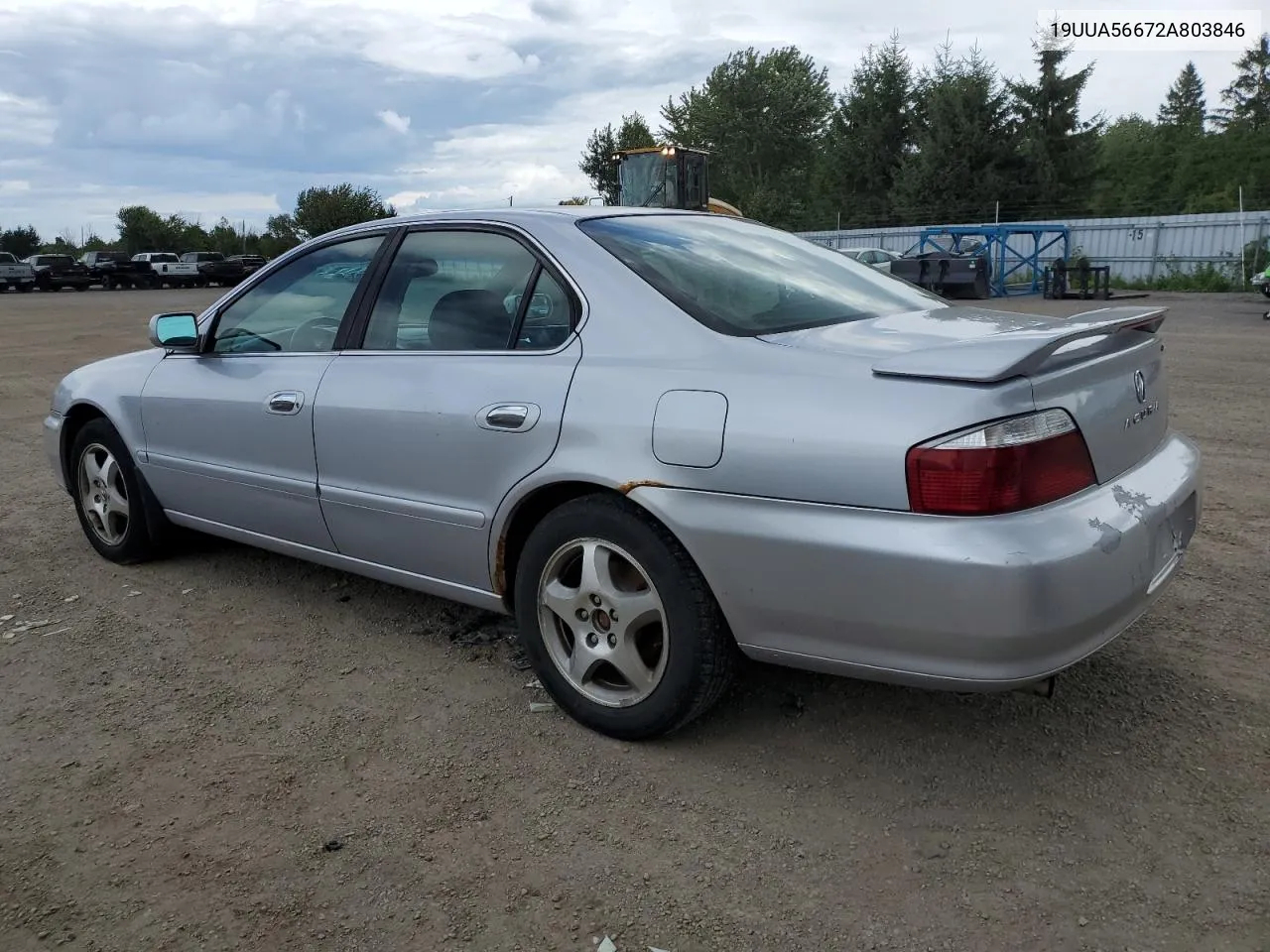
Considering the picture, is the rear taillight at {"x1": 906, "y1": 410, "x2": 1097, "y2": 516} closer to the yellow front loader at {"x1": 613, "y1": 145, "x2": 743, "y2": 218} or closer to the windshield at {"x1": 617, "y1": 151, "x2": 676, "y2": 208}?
the yellow front loader at {"x1": 613, "y1": 145, "x2": 743, "y2": 218}

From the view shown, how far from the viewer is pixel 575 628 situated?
2.88 metres

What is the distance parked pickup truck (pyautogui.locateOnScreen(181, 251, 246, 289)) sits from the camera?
137 ft

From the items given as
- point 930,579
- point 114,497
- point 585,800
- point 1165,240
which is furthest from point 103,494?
point 1165,240

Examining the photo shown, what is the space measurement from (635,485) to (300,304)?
1898mm

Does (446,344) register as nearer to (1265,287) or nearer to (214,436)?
(214,436)

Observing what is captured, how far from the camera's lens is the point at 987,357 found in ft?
7.34

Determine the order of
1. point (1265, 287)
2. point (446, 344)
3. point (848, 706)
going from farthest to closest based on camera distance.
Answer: point (1265, 287), point (446, 344), point (848, 706)

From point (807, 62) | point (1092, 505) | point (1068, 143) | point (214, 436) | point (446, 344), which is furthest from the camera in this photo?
point (807, 62)

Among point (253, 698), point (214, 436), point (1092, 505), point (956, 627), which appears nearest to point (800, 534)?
point (956, 627)

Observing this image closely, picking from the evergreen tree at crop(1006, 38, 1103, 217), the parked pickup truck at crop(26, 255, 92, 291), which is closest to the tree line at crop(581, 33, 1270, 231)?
the evergreen tree at crop(1006, 38, 1103, 217)

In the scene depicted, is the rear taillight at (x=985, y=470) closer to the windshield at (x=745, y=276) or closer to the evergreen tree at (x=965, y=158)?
the windshield at (x=745, y=276)

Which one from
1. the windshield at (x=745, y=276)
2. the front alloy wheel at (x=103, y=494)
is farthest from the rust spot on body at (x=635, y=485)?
the front alloy wheel at (x=103, y=494)

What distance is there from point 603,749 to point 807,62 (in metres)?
64.8

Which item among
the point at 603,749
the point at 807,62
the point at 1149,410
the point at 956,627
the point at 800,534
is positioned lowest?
the point at 603,749
